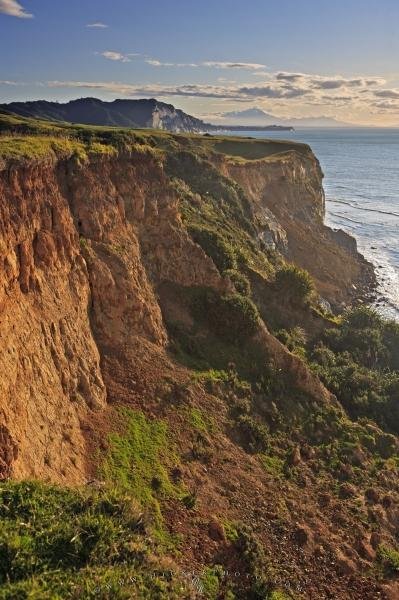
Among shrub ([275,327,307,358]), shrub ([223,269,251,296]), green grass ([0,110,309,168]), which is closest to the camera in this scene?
green grass ([0,110,309,168])

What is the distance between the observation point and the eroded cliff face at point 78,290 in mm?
16078

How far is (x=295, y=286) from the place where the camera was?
34.2 m

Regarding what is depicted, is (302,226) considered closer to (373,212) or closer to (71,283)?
(373,212)

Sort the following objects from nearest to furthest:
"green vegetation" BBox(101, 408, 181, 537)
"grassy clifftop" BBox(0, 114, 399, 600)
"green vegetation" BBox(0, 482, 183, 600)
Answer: "green vegetation" BBox(0, 482, 183, 600), "grassy clifftop" BBox(0, 114, 399, 600), "green vegetation" BBox(101, 408, 181, 537)

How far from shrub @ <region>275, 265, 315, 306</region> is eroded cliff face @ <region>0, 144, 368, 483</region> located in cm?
660

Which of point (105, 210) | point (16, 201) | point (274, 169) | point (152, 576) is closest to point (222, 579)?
point (152, 576)

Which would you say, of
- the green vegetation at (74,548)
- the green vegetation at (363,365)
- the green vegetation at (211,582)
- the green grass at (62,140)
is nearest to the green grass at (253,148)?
the green grass at (62,140)

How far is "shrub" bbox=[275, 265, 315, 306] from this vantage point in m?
34.0

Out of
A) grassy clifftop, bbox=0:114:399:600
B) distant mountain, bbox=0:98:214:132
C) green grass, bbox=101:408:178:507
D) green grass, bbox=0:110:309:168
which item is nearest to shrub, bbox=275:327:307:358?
grassy clifftop, bbox=0:114:399:600

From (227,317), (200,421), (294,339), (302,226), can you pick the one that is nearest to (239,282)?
(227,317)

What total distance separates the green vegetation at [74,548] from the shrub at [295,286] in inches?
876

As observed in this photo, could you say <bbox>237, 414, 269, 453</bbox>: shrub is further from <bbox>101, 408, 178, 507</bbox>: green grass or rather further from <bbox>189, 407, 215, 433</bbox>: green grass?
<bbox>101, 408, 178, 507</bbox>: green grass

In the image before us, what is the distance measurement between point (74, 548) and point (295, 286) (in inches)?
994

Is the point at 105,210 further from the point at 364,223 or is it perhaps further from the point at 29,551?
the point at 364,223
